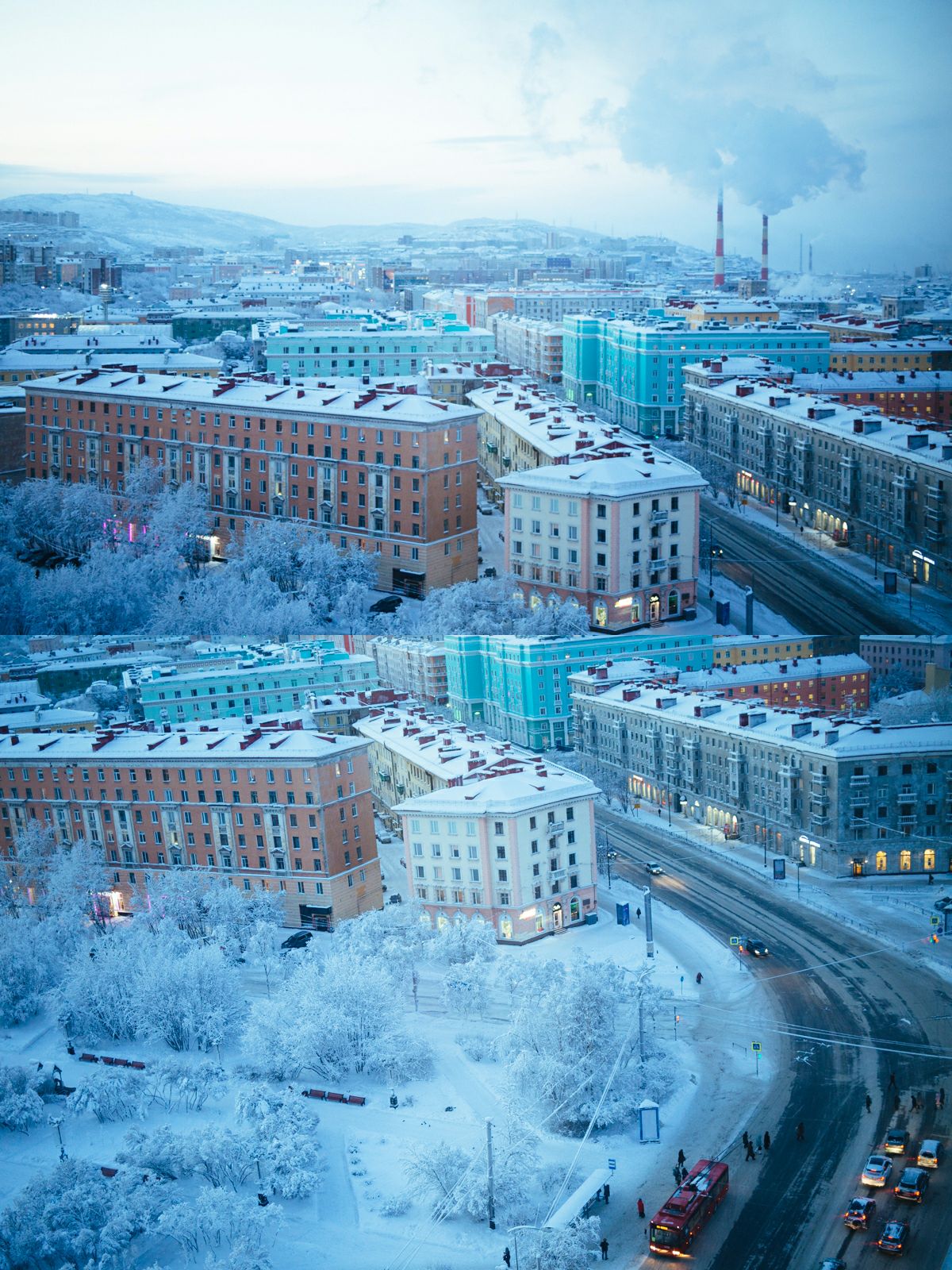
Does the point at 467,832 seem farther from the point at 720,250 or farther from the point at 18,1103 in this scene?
the point at 720,250

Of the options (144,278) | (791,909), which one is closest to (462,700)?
(791,909)

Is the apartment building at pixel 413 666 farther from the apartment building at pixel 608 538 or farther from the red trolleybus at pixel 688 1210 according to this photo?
the red trolleybus at pixel 688 1210

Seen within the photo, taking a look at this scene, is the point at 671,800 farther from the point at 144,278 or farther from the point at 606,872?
the point at 144,278

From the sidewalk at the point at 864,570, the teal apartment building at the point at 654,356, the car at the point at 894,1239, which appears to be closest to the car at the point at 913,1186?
the car at the point at 894,1239

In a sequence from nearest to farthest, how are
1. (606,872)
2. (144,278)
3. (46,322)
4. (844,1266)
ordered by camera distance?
(844,1266) → (606,872) → (46,322) → (144,278)

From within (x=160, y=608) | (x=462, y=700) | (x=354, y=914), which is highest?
(x=160, y=608)

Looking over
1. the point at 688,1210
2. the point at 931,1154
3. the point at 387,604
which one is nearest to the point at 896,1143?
the point at 931,1154
